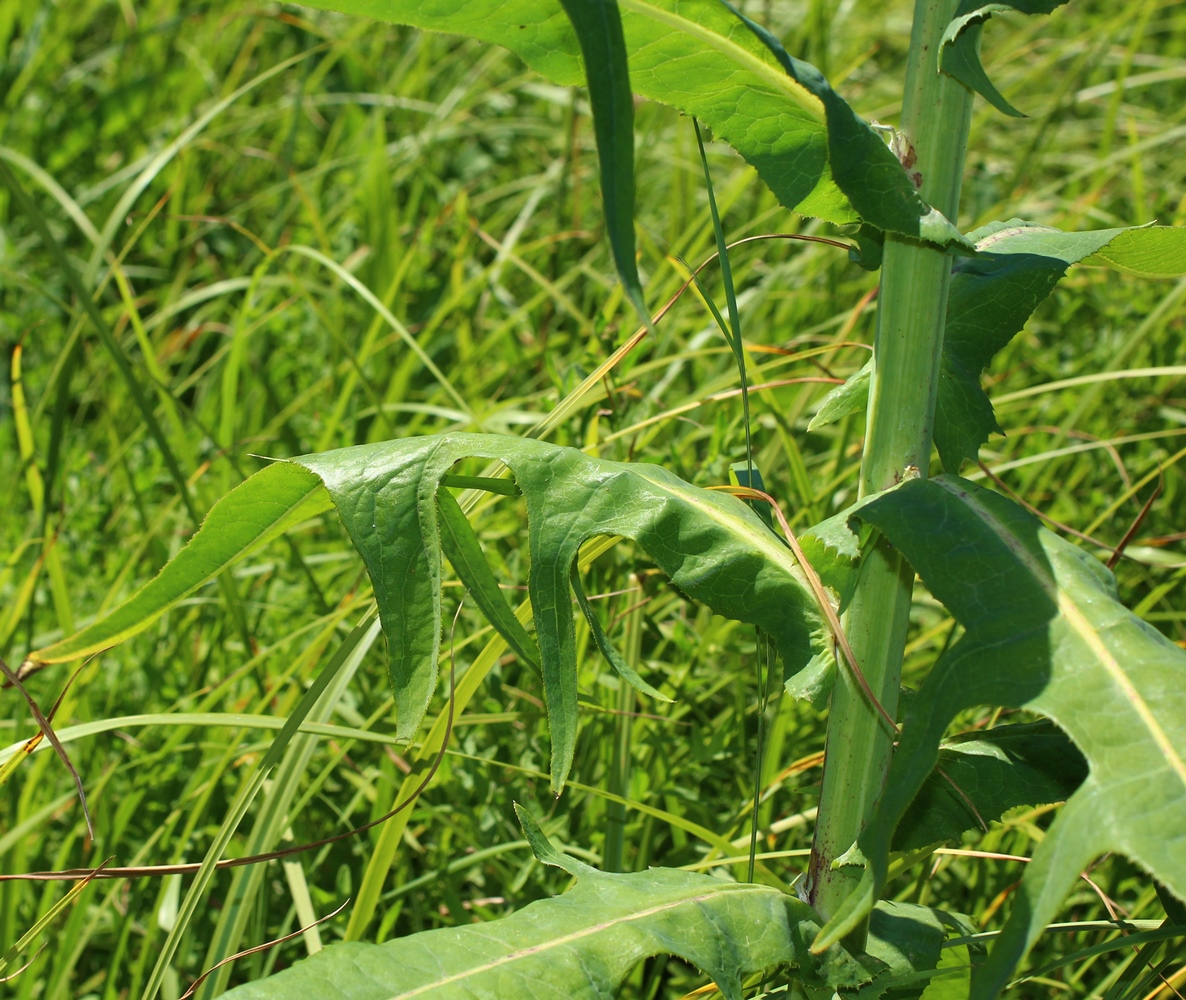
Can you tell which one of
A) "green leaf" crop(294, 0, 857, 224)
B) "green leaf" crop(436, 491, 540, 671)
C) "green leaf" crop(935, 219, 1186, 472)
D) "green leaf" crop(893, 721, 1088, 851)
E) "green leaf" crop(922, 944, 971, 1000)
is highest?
"green leaf" crop(294, 0, 857, 224)

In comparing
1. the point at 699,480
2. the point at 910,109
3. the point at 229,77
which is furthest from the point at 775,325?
the point at 229,77

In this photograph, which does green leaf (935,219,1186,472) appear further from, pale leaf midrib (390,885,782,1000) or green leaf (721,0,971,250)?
pale leaf midrib (390,885,782,1000)

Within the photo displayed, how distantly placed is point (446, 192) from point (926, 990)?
2.35 metres

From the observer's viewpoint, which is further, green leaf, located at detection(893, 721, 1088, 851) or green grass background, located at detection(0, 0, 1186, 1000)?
green grass background, located at detection(0, 0, 1186, 1000)

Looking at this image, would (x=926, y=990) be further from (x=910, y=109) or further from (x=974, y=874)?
(x=910, y=109)


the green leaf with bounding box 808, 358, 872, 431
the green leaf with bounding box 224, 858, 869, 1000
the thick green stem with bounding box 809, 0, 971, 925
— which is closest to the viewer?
the green leaf with bounding box 224, 858, 869, 1000

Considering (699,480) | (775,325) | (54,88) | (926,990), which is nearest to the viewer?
(926,990)

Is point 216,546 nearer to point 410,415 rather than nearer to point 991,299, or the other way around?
point 991,299

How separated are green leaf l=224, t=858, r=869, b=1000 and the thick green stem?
81 mm

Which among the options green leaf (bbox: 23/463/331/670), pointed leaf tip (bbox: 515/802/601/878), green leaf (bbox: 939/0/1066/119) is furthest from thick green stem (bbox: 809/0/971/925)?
green leaf (bbox: 23/463/331/670)

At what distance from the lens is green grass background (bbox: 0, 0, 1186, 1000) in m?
1.40

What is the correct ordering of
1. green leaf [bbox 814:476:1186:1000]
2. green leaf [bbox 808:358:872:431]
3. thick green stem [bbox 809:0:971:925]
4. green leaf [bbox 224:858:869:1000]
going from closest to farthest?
green leaf [bbox 814:476:1186:1000] → green leaf [bbox 224:858:869:1000] → thick green stem [bbox 809:0:971:925] → green leaf [bbox 808:358:872:431]

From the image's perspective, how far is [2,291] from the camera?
109 inches

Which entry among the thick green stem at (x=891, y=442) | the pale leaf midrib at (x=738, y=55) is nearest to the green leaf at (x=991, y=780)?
the thick green stem at (x=891, y=442)
